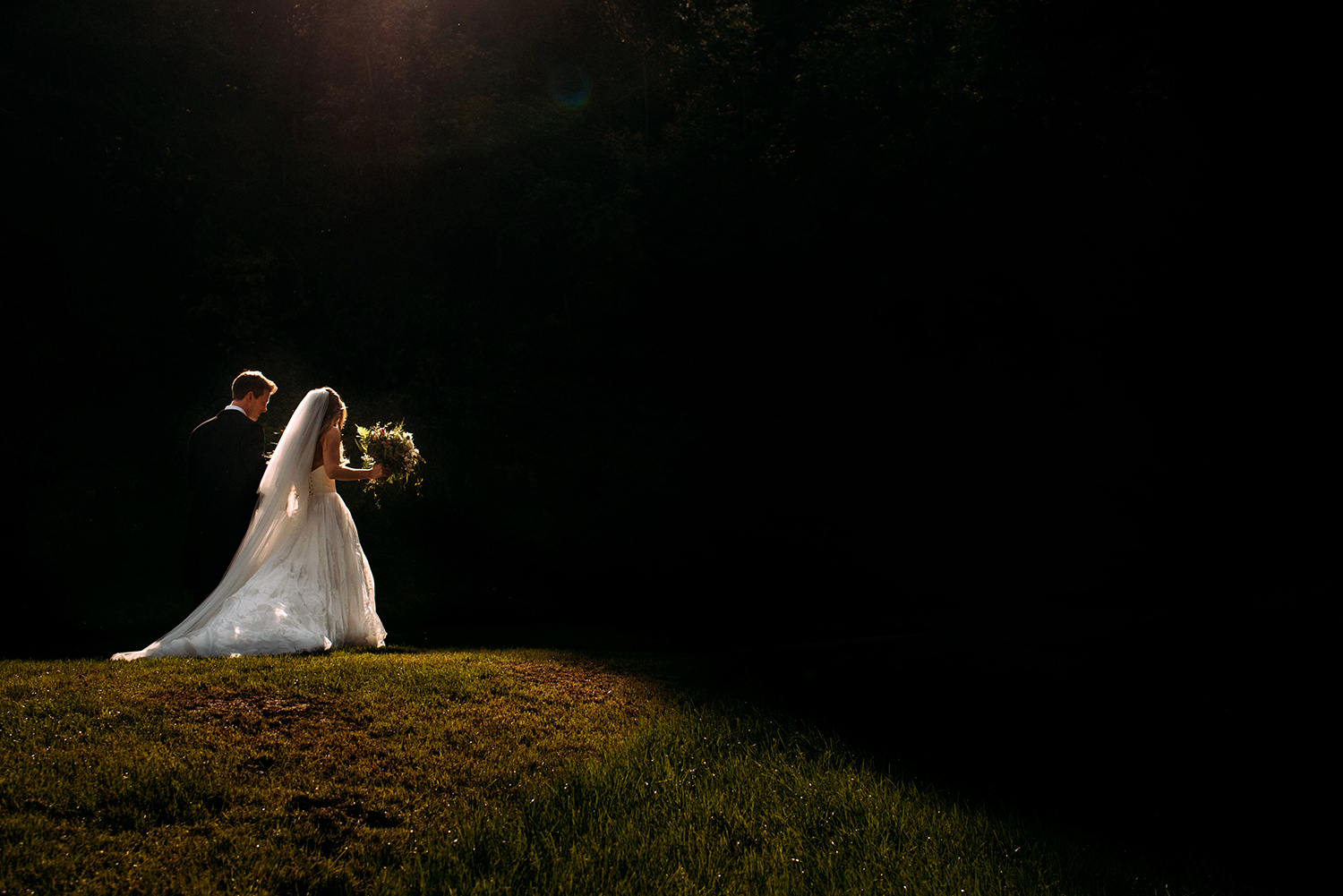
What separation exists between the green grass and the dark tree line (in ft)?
32.3

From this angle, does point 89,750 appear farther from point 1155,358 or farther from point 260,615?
point 1155,358

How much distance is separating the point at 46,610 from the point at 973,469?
15.6 metres

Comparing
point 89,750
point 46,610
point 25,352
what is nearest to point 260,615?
point 89,750

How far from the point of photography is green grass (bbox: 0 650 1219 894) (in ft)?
10.9

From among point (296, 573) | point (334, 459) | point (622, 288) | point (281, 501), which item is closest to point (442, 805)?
point (296, 573)

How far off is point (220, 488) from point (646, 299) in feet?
38.7

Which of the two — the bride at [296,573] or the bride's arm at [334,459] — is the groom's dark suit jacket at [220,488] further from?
the bride's arm at [334,459]

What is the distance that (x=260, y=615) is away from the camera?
263 inches

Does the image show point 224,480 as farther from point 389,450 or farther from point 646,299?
point 646,299

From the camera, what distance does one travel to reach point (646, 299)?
18.3 metres

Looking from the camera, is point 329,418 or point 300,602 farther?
point 329,418

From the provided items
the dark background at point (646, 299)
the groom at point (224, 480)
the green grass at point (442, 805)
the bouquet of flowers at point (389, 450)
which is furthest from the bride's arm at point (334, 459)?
the dark background at point (646, 299)

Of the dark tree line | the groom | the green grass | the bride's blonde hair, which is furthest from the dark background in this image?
the green grass

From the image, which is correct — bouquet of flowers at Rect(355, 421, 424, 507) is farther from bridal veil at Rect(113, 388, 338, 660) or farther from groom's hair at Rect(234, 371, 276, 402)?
groom's hair at Rect(234, 371, 276, 402)
